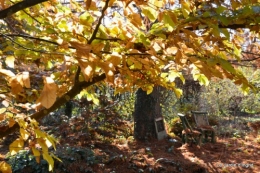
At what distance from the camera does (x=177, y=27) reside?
44.1 inches

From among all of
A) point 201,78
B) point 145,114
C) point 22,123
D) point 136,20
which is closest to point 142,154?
point 145,114

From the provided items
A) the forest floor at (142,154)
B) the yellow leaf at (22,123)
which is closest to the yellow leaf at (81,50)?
the yellow leaf at (22,123)

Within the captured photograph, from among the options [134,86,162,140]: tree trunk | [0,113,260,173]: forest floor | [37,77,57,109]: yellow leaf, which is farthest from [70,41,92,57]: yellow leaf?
[134,86,162,140]: tree trunk

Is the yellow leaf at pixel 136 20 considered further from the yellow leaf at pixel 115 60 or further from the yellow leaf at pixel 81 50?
the yellow leaf at pixel 81 50

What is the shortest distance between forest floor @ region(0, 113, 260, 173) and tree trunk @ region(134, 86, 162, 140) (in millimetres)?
250

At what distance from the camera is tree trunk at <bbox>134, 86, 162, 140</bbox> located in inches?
273

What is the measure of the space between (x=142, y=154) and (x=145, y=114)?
5.15 ft

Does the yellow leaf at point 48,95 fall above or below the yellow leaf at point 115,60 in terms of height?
below

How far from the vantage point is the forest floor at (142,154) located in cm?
490

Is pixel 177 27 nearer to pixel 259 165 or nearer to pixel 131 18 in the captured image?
pixel 131 18

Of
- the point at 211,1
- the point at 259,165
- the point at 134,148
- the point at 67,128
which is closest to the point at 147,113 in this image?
the point at 134,148

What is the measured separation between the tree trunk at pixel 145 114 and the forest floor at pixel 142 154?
250 mm

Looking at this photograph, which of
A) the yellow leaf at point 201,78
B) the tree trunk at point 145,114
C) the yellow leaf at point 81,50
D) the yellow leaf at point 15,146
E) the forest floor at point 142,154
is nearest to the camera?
the yellow leaf at point 81,50

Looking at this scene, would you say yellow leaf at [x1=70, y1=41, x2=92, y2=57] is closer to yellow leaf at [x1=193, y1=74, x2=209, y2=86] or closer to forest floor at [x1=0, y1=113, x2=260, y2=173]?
yellow leaf at [x1=193, y1=74, x2=209, y2=86]
